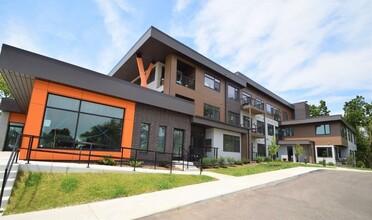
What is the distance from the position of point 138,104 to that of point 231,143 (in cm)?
1197

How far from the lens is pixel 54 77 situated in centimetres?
1055

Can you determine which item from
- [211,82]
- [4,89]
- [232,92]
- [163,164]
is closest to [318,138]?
[232,92]

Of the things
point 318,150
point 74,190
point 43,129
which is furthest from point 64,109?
point 318,150

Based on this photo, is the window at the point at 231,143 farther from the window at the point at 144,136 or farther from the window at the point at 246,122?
the window at the point at 144,136

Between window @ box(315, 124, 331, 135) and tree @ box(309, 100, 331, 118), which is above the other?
tree @ box(309, 100, 331, 118)

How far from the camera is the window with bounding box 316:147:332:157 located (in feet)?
104

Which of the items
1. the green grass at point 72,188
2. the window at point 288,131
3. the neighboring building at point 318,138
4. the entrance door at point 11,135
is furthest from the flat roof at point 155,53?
the window at point 288,131

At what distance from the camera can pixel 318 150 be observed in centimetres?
3297

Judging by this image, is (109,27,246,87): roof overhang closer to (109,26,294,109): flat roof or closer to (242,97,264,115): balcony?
(109,26,294,109): flat roof

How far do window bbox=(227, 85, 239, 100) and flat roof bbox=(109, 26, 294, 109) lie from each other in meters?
1.11

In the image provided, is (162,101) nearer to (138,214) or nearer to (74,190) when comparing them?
(74,190)

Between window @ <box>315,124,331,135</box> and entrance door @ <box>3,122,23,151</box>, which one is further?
window @ <box>315,124,331,135</box>

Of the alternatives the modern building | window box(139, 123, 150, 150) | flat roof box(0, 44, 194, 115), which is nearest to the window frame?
the modern building

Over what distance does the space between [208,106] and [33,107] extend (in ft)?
49.2
